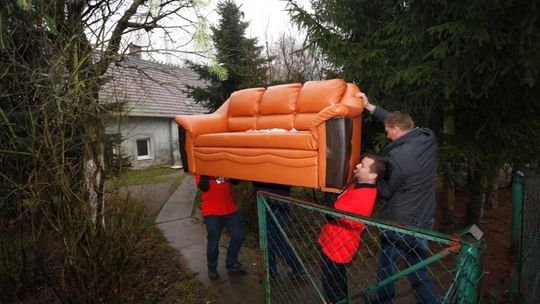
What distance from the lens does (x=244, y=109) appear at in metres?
3.88

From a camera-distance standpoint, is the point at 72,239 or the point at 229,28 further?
the point at 229,28

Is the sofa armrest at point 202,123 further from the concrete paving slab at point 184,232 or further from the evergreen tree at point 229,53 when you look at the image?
the evergreen tree at point 229,53

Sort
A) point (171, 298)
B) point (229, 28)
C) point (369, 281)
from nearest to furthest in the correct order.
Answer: point (171, 298)
point (369, 281)
point (229, 28)

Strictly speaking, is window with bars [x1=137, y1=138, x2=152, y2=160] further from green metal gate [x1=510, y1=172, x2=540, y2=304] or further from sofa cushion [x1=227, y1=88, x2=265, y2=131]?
green metal gate [x1=510, y1=172, x2=540, y2=304]

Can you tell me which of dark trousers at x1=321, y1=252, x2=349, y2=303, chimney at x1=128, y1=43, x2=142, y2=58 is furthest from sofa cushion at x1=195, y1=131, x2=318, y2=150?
chimney at x1=128, y1=43, x2=142, y2=58

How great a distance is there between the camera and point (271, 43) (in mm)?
8102

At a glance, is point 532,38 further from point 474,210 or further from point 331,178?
point 474,210

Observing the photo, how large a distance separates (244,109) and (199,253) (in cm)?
202

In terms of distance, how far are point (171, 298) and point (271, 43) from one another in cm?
678

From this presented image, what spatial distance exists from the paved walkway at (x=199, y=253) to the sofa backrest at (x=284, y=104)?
172cm

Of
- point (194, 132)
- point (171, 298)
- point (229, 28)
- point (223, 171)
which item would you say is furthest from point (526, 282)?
point (229, 28)

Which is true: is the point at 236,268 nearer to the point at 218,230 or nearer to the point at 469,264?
the point at 218,230

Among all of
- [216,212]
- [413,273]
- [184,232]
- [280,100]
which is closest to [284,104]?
[280,100]

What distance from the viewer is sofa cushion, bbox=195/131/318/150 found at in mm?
2588
